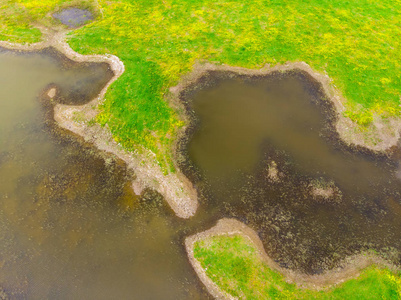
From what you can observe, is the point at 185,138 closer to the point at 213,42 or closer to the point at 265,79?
the point at 265,79

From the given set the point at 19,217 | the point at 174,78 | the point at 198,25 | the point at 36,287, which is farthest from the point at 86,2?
the point at 36,287

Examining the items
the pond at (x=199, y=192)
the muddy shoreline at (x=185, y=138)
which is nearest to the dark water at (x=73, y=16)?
the muddy shoreline at (x=185, y=138)

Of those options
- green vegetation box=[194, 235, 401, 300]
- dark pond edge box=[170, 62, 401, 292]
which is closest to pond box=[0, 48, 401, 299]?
dark pond edge box=[170, 62, 401, 292]

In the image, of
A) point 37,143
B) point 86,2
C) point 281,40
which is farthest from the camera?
point 86,2

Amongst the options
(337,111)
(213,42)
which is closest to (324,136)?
(337,111)

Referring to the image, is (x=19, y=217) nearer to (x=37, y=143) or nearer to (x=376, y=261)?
(x=37, y=143)

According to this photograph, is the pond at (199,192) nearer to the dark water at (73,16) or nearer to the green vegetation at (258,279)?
the green vegetation at (258,279)
